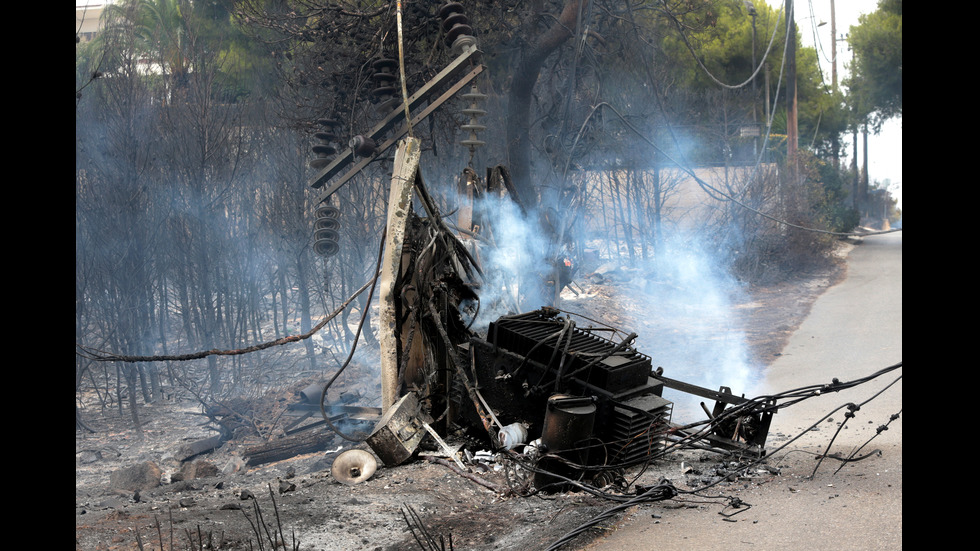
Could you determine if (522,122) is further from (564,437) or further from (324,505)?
(324,505)

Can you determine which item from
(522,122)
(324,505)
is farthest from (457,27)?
(324,505)

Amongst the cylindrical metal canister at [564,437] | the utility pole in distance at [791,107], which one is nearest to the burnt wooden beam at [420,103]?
the cylindrical metal canister at [564,437]

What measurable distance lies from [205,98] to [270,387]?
6.43 metres

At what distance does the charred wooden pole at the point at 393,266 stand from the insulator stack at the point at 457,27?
3874mm

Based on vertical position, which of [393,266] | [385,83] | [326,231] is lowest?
[393,266]

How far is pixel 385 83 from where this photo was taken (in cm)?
1151

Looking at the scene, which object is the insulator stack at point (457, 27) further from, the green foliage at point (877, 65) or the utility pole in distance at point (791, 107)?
the green foliage at point (877, 65)

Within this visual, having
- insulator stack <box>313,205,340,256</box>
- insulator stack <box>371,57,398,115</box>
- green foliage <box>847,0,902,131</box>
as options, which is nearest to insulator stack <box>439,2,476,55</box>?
insulator stack <box>371,57,398,115</box>

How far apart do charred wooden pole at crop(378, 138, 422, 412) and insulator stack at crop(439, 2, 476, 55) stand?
3874 mm

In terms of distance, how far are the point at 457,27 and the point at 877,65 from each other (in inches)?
1215

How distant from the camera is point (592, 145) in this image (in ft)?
56.4

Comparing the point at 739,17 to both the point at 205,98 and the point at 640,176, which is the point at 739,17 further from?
the point at 205,98

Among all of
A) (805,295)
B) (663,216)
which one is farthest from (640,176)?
(805,295)

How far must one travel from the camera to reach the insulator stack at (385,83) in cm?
1138
